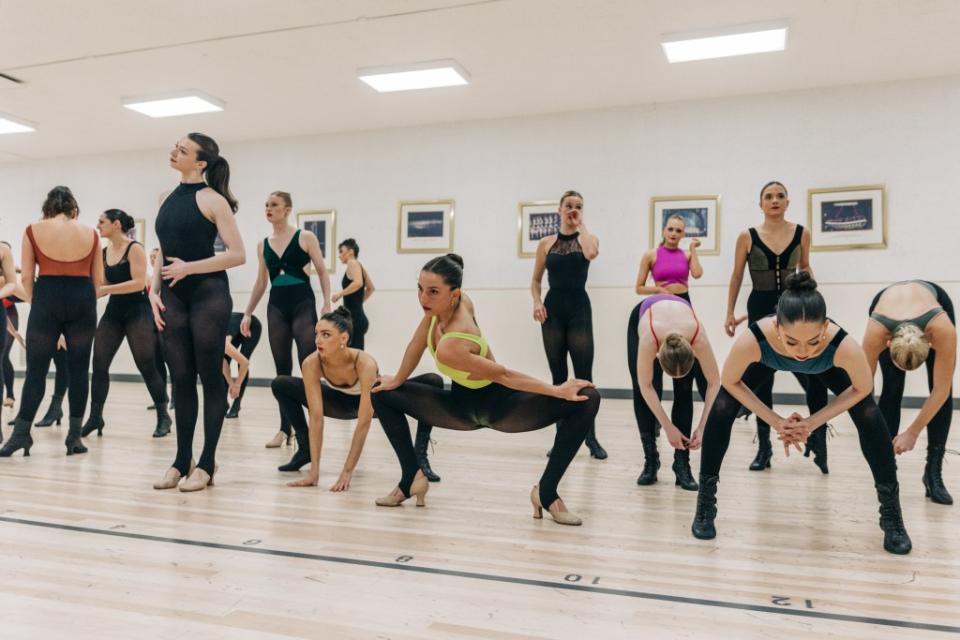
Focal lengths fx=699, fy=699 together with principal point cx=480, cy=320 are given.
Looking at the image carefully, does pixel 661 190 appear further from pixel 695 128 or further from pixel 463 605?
pixel 463 605

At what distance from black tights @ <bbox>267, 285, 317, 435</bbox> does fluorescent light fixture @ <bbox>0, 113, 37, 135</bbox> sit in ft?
19.2

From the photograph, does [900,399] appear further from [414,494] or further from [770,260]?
[414,494]

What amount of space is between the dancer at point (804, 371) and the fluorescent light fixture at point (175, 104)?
6.21 m

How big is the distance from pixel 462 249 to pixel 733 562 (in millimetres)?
5845

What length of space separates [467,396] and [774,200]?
6.71 ft

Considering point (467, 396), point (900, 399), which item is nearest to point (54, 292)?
point (467, 396)

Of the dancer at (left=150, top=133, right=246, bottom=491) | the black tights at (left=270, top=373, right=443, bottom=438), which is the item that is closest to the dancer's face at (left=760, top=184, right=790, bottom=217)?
the black tights at (left=270, top=373, right=443, bottom=438)

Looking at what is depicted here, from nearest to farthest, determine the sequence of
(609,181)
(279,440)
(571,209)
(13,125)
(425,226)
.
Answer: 1. (571,209)
2. (279,440)
3. (609,181)
4. (425,226)
5. (13,125)

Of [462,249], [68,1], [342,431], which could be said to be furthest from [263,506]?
[462,249]

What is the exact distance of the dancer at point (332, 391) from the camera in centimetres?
303

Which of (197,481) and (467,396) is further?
(197,481)

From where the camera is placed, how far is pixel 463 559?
83.1 inches

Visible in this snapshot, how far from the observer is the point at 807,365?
2359 millimetres

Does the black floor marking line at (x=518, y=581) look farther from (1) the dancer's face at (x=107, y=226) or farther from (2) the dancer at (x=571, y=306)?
(1) the dancer's face at (x=107, y=226)
